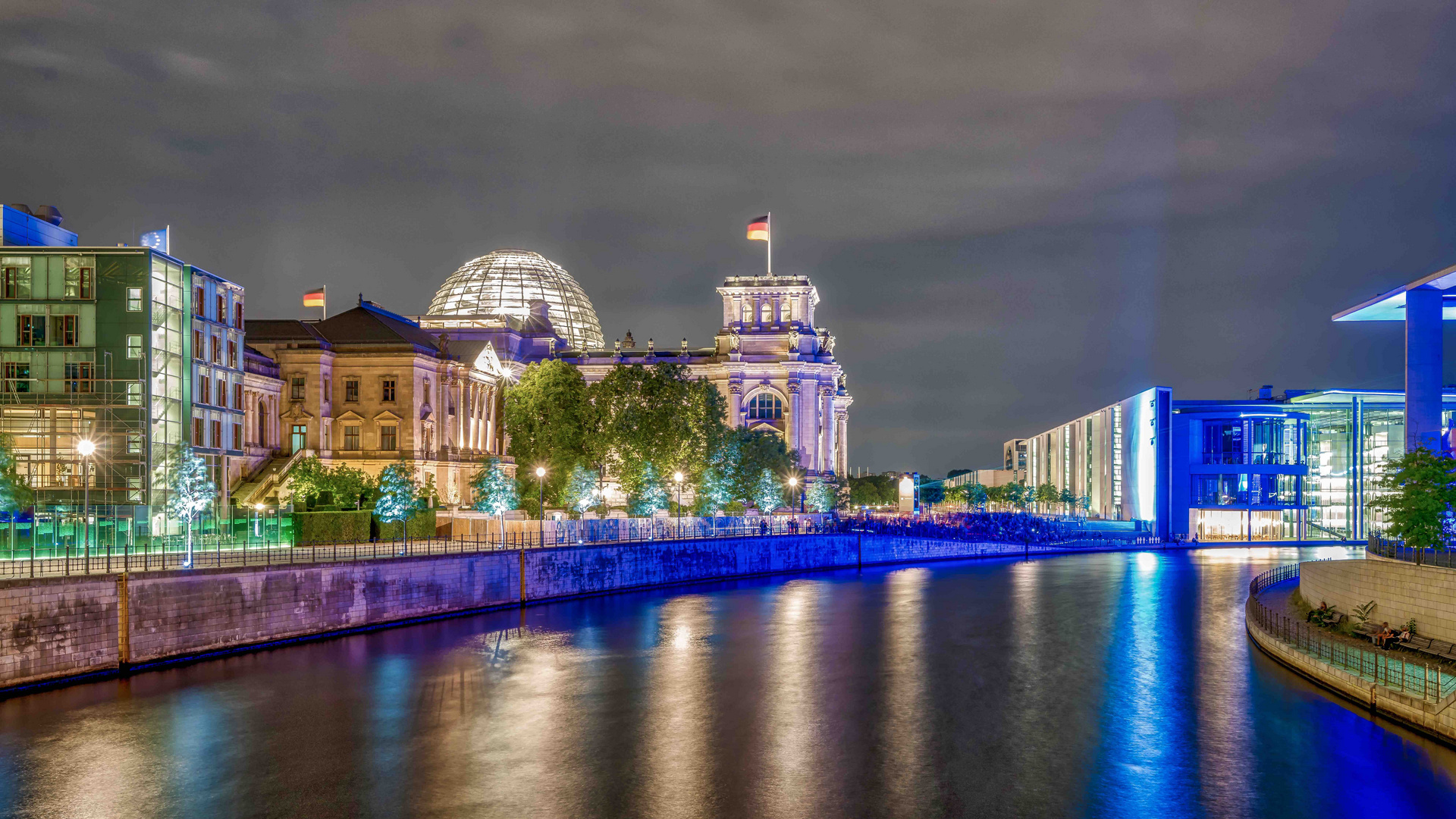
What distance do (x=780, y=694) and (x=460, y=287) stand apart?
452 ft

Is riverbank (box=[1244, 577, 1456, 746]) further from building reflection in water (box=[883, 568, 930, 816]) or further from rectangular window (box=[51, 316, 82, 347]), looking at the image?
rectangular window (box=[51, 316, 82, 347])

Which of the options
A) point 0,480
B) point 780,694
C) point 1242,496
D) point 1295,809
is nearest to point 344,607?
point 0,480

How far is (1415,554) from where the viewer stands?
135ft

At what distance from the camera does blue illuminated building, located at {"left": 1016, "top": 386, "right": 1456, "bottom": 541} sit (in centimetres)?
13388

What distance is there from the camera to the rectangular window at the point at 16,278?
6312 cm

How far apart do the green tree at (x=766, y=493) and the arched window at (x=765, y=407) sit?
29.5 meters

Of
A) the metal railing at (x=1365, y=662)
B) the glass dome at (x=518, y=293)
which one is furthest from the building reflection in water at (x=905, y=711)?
the glass dome at (x=518, y=293)

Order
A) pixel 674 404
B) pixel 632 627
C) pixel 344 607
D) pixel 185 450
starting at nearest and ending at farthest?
pixel 344 607 → pixel 632 627 → pixel 185 450 → pixel 674 404

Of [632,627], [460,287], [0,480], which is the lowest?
[632,627]

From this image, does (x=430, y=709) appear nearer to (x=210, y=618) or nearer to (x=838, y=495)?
(x=210, y=618)

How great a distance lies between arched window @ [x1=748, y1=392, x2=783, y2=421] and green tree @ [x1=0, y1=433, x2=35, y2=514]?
9388 cm

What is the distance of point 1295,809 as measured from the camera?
26.0m

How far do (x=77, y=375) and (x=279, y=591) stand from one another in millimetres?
28688

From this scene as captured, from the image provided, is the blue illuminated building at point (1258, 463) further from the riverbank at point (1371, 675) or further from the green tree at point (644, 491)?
the riverbank at point (1371, 675)
